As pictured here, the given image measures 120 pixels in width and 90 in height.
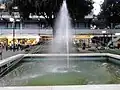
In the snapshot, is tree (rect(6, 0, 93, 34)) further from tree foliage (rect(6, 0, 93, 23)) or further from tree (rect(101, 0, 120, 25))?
tree (rect(101, 0, 120, 25))

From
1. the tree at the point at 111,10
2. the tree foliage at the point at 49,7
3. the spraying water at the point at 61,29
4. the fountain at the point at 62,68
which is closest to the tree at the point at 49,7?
the tree foliage at the point at 49,7

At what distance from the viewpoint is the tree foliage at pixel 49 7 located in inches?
1307

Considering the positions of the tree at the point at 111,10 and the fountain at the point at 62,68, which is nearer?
the fountain at the point at 62,68

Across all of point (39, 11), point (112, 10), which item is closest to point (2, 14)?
point (112, 10)

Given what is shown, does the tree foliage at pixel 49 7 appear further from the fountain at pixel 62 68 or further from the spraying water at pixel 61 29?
the fountain at pixel 62 68

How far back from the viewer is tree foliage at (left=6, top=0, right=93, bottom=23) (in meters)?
33.2

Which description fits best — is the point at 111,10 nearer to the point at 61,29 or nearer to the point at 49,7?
the point at 61,29

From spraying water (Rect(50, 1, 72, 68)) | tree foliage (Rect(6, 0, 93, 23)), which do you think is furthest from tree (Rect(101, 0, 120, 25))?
spraying water (Rect(50, 1, 72, 68))

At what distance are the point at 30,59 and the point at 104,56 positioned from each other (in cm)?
582

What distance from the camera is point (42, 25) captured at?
247ft

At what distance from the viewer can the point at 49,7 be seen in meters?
33.6

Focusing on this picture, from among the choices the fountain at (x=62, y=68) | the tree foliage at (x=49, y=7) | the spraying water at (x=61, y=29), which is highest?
the tree foliage at (x=49, y=7)

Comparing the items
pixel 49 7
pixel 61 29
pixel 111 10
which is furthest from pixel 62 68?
pixel 111 10

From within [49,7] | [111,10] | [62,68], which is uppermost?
[111,10]
